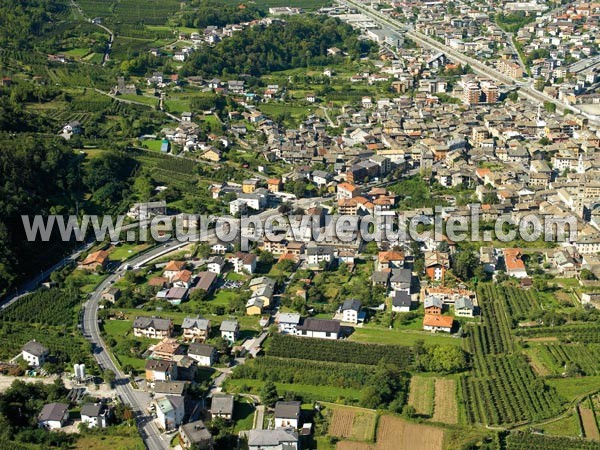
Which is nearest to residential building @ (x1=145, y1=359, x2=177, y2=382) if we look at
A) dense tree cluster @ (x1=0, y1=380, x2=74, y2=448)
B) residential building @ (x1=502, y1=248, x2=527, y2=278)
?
dense tree cluster @ (x1=0, y1=380, x2=74, y2=448)

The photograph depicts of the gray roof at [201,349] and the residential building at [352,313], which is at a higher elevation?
the gray roof at [201,349]

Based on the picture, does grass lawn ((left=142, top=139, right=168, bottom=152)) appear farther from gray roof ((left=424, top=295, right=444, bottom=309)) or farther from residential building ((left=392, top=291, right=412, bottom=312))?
gray roof ((left=424, top=295, right=444, bottom=309))

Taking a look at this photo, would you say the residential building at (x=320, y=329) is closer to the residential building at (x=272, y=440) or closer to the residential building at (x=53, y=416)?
the residential building at (x=272, y=440)

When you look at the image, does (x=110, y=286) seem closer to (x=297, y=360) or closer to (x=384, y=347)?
(x=297, y=360)

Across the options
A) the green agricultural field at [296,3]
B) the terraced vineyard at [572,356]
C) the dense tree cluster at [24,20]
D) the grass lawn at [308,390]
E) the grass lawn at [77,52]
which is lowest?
the terraced vineyard at [572,356]

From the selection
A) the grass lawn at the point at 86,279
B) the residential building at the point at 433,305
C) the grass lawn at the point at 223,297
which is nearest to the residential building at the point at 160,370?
the grass lawn at the point at 223,297

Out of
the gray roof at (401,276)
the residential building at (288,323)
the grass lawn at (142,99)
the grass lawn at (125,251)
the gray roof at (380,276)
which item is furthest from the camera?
the grass lawn at (142,99)

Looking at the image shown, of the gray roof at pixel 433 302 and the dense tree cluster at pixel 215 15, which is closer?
the gray roof at pixel 433 302

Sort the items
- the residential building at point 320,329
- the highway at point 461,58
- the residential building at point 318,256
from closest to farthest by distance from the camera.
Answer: the residential building at point 320,329, the residential building at point 318,256, the highway at point 461,58
